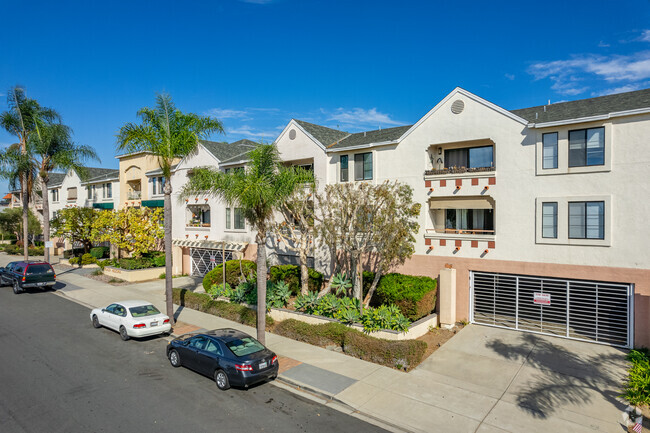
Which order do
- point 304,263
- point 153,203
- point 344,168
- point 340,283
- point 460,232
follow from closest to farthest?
point 340,283
point 460,232
point 304,263
point 344,168
point 153,203

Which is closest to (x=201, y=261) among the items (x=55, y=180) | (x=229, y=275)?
(x=229, y=275)

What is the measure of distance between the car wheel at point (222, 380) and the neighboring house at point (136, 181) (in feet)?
87.7

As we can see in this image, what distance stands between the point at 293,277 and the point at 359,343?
29.0 feet

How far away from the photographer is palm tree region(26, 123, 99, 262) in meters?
33.5

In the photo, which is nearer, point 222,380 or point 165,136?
point 222,380

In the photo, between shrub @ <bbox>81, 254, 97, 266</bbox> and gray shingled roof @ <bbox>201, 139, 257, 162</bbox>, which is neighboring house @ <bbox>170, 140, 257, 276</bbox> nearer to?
gray shingled roof @ <bbox>201, 139, 257, 162</bbox>

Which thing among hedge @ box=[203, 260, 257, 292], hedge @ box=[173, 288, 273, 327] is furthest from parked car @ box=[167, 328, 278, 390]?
hedge @ box=[203, 260, 257, 292]

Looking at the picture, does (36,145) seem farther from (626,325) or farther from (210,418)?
(626,325)

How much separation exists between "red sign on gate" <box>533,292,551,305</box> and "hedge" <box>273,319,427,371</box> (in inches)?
248

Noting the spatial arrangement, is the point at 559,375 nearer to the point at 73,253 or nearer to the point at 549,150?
the point at 549,150

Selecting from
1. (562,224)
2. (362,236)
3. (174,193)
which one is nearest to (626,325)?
(562,224)

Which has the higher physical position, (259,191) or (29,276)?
(259,191)

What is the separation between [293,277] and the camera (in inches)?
901

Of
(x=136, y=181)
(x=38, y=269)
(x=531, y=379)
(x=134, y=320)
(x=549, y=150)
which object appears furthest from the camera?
(x=136, y=181)
